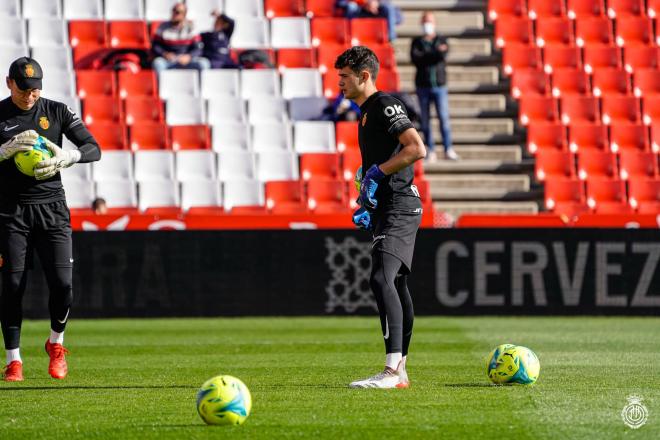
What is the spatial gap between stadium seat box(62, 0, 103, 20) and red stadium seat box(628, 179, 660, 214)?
31.8 feet

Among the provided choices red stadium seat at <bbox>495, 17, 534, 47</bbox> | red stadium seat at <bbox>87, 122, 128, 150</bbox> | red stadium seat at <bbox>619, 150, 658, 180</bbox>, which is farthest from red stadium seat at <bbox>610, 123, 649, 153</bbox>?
red stadium seat at <bbox>87, 122, 128, 150</bbox>

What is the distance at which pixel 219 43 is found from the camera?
20391 millimetres

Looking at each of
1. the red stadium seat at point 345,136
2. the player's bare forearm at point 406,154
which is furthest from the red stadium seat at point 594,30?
the player's bare forearm at point 406,154

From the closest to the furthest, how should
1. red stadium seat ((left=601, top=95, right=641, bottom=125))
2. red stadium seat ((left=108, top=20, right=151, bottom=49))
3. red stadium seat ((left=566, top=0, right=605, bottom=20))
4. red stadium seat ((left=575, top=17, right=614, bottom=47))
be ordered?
red stadium seat ((left=601, top=95, right=641, bottom=125)) < red stadium seat ((left=108, top=20, right=151, bottom=49)) < red stadium seat ((left=575, top=17, right=614, bottom=47)) < red stadium seat ((left=566, top=0, right=605, bottom=20))

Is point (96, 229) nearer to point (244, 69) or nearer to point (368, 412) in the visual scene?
point (244, 69)

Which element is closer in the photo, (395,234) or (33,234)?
(395,234)

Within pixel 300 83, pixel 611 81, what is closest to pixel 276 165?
pixel 300 83

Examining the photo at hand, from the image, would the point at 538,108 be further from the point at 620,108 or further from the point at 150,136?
the point at 150,136

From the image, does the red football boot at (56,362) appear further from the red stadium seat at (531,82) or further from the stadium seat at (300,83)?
the red stadium seat at (531,82)

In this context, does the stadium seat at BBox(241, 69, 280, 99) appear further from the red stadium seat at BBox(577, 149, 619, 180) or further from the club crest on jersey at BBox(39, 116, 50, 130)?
the club crest on jersey at BBox(39, 116, 50, 130)

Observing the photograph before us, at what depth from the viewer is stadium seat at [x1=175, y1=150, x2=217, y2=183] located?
18.9 metres

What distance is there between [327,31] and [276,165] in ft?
12.2

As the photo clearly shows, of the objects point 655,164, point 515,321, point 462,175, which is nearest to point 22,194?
point 515,321

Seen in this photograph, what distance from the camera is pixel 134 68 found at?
Result: 20609 mm
